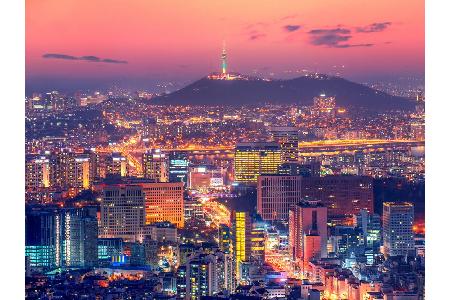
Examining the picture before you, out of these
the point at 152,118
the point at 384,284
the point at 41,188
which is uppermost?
the point at 152,118

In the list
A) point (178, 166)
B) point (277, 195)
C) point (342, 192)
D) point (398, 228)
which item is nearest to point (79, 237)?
point (178, 166)

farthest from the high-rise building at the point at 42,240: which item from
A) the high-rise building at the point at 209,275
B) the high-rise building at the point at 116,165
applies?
the high-rise building at the point at 209,275

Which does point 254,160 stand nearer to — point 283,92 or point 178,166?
point 283,92

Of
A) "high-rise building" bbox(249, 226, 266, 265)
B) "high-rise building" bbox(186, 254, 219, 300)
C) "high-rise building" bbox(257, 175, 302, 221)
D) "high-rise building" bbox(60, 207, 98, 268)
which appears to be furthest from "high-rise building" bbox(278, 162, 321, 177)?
"high-rise building" bbox(60, 207, 98, 268)

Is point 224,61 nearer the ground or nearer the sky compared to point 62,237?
nearer the sky
